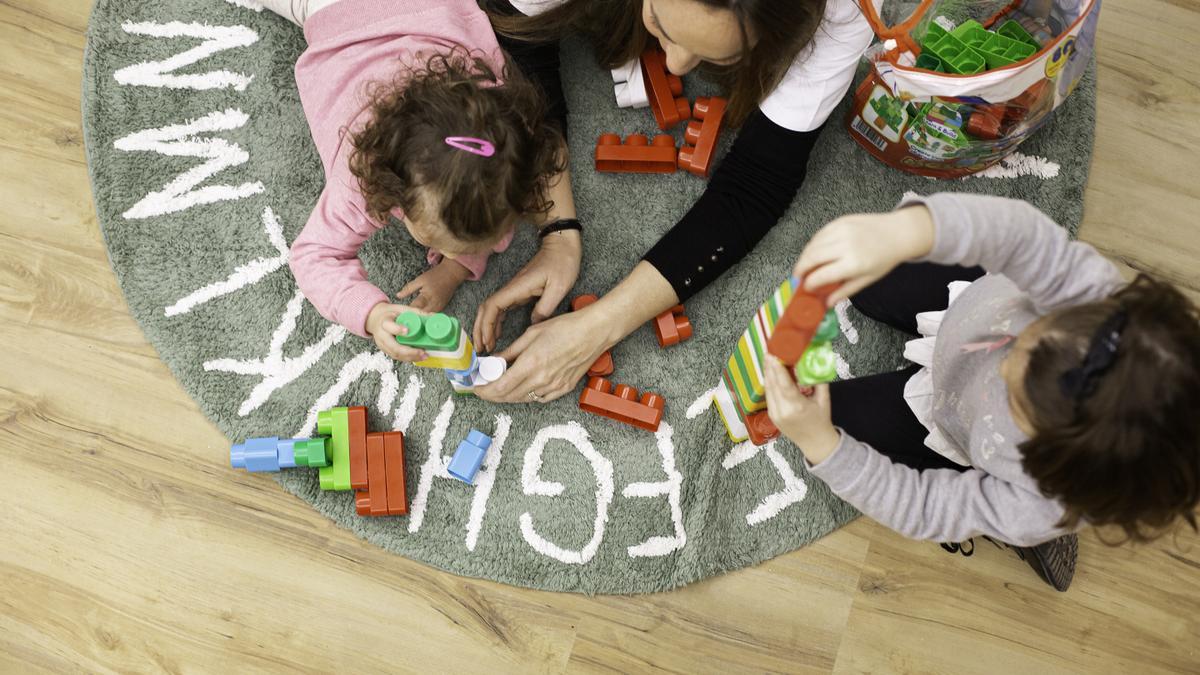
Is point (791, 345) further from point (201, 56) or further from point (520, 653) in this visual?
point (201, 56)

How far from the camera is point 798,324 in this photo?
0.76m

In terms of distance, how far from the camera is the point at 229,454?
116 cm

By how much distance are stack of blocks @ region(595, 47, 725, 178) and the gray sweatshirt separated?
428mm

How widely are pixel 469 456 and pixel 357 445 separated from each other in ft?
0.48

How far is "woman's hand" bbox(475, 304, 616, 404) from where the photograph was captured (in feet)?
3.66

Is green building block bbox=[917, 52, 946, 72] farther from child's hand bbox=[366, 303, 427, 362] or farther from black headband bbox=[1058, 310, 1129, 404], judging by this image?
child's hand bbox=[366, 303, 427, 362]

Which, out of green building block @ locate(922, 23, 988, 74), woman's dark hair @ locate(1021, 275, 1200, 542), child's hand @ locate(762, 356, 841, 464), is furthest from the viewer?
green building block @ locate(922, 23, 988, 74)

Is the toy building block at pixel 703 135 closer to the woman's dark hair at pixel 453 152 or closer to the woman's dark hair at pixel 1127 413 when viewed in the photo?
the woman's dark hair at pixel 453 152

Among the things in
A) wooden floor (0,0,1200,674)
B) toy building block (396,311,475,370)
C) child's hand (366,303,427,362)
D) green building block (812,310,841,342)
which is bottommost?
wooden floor (0,0,1200,674)

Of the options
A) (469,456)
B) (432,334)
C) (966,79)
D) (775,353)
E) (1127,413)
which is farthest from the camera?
(469,456)

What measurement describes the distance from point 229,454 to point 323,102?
480 millimetres

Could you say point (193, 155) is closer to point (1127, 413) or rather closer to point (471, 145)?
point (471, 145)

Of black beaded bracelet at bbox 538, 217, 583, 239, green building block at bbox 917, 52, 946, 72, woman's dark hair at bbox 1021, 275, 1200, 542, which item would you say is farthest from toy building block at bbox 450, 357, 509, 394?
green building block at bbox 917, 52, 946, 72

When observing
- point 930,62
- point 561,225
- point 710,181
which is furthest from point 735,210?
point 930,62
